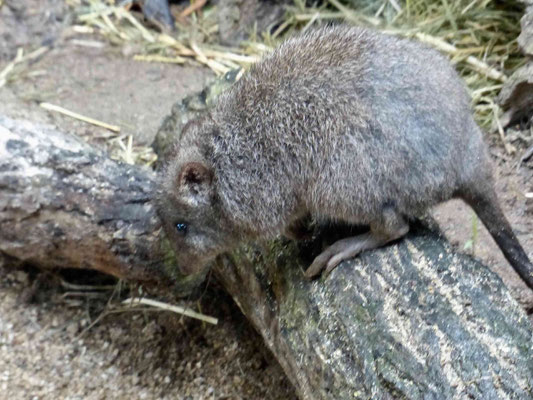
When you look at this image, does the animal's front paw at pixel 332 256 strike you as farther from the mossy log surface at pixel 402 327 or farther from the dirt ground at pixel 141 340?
the dirt ground at pixel 141 340

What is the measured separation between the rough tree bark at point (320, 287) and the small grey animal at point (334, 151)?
0.66ft

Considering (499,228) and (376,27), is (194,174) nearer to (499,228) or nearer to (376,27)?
(499,228)

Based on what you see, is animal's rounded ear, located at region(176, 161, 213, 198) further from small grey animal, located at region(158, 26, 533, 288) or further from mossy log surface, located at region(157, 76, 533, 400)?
mossy log surface, located at region(157, 76, 533, 400)

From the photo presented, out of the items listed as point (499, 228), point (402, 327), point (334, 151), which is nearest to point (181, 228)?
point (334, 151)

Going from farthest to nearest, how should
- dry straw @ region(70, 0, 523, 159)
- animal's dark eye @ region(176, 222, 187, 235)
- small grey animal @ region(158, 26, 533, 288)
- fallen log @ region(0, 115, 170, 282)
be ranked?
1. dry straw @ region(70, 0, 523, 159)
2. fallen log @ region(0, 115, 170, 282)
3. animal's dark eye @ region(176, 222, 187, 235)
4. small grey animal @ region(158, 26, 533, 288)

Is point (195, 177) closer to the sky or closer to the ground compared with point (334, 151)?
closer to the ground

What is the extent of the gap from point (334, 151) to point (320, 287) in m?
0.68

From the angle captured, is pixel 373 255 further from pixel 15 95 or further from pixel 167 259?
pixel 15 95

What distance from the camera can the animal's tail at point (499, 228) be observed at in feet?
12.7

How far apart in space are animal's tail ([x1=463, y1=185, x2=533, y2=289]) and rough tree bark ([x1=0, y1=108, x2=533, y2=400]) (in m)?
0.33

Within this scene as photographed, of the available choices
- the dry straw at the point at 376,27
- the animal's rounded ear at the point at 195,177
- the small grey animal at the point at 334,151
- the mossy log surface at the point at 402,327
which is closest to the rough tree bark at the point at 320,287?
the mossy log surface at the point at 402,327

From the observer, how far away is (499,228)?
3930 mm

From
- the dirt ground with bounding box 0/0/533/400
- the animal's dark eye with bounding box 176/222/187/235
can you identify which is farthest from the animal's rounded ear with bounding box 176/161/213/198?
the dirt ground with bounding box 0/0/533/400

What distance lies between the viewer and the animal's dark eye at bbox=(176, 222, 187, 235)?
4.10 meters
